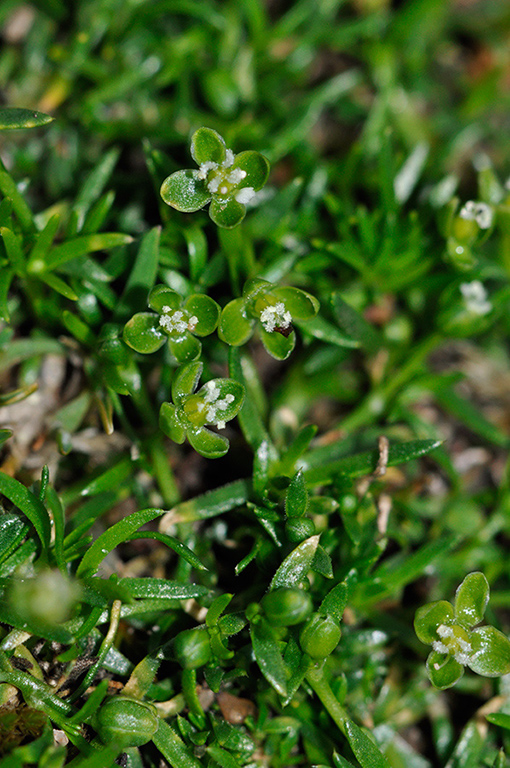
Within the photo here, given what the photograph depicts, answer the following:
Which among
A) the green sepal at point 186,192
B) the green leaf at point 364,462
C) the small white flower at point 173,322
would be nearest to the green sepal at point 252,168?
the green sepal at point 186,192

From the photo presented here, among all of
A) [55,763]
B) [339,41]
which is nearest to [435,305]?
[339,41]

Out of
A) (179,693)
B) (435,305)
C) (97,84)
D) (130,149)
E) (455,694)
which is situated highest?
(97,84)

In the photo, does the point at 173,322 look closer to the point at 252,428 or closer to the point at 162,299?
the point at 162,299

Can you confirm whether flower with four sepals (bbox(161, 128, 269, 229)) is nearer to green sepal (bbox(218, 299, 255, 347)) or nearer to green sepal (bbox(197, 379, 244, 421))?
green sepal (bbox(218, 299, 255, 347))

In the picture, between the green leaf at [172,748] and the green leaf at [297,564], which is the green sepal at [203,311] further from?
the green leaf at [172,748]

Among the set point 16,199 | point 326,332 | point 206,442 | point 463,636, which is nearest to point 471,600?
point 463,636

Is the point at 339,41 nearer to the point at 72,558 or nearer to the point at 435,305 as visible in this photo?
the point at 435,305

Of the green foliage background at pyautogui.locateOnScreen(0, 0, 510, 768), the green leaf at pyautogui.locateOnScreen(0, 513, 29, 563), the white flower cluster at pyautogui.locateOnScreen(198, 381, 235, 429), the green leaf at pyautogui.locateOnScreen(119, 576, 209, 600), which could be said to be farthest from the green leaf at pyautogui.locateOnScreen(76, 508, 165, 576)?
the white flower cluster at pyautogui.locateOnScreen(198, 381, 235, 429)
